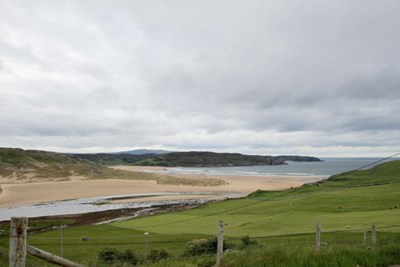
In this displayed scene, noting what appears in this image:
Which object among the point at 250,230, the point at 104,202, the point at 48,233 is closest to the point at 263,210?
the point at 250,230

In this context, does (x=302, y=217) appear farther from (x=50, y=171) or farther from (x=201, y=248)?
(x=50, y=171)

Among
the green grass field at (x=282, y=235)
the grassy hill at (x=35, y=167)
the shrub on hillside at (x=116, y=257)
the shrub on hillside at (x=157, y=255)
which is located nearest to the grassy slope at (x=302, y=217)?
the green grass field at (x=282, y=235)

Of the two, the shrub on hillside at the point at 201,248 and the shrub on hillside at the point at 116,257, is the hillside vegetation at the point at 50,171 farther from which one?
the shrub on hillside at the point at 116,257

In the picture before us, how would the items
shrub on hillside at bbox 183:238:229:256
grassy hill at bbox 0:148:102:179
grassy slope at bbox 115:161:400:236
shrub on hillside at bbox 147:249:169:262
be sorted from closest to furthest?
1. shrub on hillside at bbox 147:249:169:262
2. shrub on hillside at bbox 183:238:229:256
3. grassy slope at bbox 115:161:400:236
4. grassy hill at bbox 0:148:102:179

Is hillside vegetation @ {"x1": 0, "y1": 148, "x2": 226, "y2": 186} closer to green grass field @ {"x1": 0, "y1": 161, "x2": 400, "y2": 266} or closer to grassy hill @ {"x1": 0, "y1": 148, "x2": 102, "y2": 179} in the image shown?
grassy hill @ {"x1": 0, "y1": 148, "x2": 102, "y2": 179}

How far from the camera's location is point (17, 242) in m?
5.50

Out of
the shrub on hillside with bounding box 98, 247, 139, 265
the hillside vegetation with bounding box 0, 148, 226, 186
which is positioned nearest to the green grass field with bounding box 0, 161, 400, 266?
the shrub on hillside with bounding box 98, 247, 139, 265

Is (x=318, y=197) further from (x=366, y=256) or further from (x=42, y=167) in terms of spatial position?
(x=42, y=167)

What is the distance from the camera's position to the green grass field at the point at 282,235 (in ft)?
32.0

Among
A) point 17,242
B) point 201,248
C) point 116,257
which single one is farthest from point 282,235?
point 17,242

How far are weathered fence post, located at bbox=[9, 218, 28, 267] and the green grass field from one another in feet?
9.67

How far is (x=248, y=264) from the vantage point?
8891 millimetres

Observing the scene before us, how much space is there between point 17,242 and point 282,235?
18782 mm

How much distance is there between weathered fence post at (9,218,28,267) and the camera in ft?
18.0
